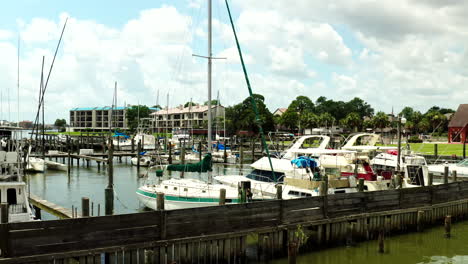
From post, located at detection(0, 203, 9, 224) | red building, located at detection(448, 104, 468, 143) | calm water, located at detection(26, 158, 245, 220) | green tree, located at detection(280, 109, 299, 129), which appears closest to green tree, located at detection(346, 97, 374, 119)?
green tree, located at detection(280, 109, 299, 129)

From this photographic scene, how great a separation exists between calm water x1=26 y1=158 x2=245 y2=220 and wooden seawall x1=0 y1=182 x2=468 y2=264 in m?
13.1

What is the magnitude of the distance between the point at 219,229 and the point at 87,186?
2912cm

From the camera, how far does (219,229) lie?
15.6 m

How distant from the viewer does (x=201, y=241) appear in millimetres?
14984

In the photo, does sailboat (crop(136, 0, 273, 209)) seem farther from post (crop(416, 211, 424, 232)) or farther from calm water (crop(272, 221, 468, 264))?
post (crop(416, 211, 424, 232))

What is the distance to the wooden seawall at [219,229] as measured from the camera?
41.2 ft

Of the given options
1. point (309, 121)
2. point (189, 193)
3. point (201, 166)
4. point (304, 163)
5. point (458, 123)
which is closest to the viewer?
point (189, 193)

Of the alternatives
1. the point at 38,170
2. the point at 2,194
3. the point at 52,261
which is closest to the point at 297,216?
the point at 52,261

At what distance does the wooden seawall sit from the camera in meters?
12.5

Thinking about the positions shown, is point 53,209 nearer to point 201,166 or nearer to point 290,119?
point 201,166

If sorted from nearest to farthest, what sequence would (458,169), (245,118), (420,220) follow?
(420,220) → (458,169) → (245,118)

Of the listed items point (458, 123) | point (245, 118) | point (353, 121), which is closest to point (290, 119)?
point (353, 121)

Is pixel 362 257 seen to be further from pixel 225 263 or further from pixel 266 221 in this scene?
pixel 225 263

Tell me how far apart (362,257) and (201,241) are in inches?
307
